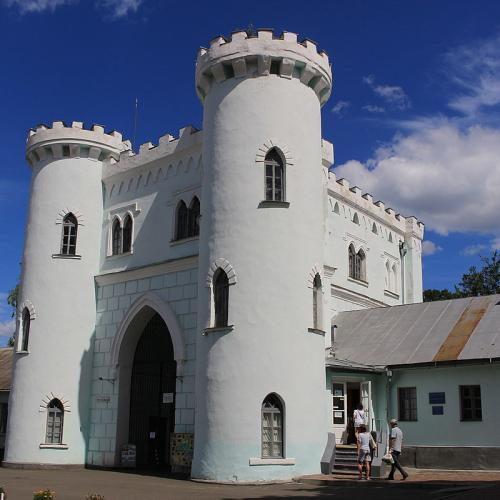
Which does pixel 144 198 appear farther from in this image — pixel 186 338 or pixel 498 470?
pixel 498 470

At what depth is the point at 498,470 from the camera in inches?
809

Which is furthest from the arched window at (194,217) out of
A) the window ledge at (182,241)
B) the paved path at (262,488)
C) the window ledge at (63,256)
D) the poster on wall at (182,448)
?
the paved path at (262,488)

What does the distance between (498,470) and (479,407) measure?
6.66 ft

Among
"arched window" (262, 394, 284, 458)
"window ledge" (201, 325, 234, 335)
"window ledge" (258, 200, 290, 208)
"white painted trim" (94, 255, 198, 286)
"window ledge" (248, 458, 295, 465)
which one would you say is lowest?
"window ledge" (248, 458, 295, 465)

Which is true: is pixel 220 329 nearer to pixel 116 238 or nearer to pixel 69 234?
pixel 116 238

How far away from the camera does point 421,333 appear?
81.8 ft

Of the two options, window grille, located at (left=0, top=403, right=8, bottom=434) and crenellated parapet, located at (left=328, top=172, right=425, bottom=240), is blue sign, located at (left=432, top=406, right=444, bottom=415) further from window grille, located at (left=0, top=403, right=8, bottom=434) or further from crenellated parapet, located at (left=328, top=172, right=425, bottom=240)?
window grille, located at (left=0, top=403, right=8, bottom=434)

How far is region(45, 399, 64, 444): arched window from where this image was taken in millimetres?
24828

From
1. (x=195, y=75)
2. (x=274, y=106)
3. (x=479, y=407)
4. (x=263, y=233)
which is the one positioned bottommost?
(x=479, y=407)

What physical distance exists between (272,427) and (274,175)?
7.11 metres

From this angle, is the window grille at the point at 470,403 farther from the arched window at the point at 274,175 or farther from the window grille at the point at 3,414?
the window grille at the point at 3,414

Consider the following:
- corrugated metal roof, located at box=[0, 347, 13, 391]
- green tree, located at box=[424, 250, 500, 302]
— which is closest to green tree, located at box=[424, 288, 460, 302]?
green tree, located at box=[424, 250, 500, 302]

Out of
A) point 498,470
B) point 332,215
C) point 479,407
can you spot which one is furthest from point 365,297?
point 498,470

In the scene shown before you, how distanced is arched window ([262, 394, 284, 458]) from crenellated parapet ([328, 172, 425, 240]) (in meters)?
11.1
